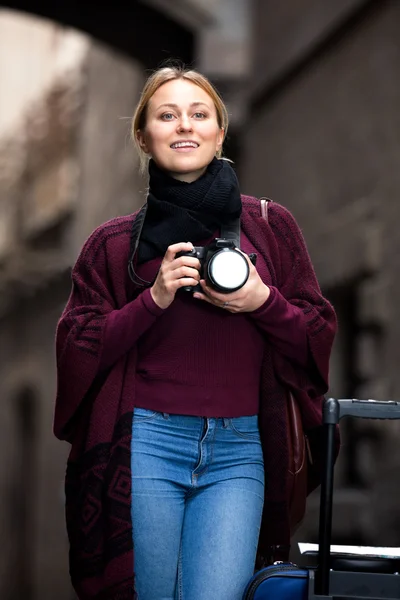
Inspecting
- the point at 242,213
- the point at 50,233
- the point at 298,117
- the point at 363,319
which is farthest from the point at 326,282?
the point at 50,233

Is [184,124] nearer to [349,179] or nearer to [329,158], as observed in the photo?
[349,179]

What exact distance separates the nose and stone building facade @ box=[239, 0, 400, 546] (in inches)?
151

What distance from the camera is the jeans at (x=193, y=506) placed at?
2498mm

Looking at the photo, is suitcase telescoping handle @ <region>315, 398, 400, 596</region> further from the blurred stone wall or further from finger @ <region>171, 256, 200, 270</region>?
the blurred stone wall

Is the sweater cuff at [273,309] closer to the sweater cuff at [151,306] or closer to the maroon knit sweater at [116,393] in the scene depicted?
the maroon knit sweater at [116,393]

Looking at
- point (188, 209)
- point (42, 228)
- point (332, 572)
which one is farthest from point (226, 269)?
point (42, 228)

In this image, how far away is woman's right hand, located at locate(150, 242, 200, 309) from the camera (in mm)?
2465

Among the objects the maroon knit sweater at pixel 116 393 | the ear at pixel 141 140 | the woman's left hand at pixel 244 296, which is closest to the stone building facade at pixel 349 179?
the maroon knit sweater at pixel 116 393

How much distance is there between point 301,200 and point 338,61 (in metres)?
1.03

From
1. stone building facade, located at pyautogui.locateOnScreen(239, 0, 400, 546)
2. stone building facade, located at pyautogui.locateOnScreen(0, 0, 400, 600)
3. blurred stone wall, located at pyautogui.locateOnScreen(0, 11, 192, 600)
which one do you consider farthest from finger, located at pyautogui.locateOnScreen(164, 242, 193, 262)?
blurred stone wall, located at pyautogui.locateOnScreen(0, 11, 192, 600)

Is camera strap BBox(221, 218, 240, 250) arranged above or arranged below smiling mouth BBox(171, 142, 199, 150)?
below

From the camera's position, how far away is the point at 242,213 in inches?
107

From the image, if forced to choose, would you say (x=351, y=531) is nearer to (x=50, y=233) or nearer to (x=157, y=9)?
(x=157, y=9)

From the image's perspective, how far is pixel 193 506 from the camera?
2.56 metres
